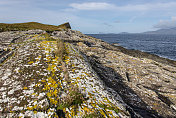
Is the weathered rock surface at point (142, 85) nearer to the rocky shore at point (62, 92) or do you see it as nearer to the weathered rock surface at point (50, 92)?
the rocky shore at point (62, 92)

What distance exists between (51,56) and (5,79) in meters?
3.11

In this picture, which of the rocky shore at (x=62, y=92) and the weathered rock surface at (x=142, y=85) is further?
the weathered rock surface at (x=142, y=85)

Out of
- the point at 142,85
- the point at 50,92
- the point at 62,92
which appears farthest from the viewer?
the point at 142,85

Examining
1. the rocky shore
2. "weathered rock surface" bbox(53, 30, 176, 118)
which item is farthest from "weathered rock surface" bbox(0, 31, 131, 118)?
"weathered rock surface" bbox(53, 30, 176, 118)

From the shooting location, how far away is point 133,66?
14.7m

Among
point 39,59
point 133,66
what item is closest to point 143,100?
point 133,66

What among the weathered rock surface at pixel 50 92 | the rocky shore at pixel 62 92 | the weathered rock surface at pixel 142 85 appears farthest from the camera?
the weathered rock surface at pixel 142 85

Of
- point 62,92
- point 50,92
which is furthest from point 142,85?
point 50,92

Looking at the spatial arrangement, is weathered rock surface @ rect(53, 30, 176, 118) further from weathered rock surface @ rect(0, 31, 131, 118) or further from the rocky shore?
weathered rock surface @ rect(0, 31, 131, 118)

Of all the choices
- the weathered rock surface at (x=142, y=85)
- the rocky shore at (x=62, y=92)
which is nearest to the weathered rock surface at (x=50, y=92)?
the rocky shore at (x=62, y=92)

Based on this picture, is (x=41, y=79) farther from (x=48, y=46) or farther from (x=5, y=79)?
(x=48, y=46)

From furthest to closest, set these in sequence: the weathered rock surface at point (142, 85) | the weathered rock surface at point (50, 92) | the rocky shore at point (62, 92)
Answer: the weathered rock surface at point (142, 85), the rocky shore at point (62, 92), the weathered rock surface at point (50, 92)

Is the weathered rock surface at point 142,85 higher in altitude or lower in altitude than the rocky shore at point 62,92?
lower

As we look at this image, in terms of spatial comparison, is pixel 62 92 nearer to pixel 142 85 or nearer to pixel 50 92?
pixel 50 92
